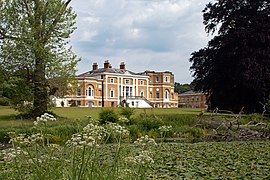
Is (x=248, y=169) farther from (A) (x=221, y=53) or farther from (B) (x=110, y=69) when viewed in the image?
(B) (x=110, y=69)

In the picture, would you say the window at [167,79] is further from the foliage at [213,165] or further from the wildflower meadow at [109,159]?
the foliage at [213,165]

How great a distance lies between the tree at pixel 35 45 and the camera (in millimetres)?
19594

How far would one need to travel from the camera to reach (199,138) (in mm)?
15523

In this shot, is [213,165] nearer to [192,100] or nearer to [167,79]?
[167,79]

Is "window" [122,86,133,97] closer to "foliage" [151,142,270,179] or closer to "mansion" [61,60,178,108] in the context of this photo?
"mansion" [61,60,178,108]

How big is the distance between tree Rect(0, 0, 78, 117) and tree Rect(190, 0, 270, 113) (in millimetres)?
8724

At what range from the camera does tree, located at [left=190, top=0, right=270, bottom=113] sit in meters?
21.8

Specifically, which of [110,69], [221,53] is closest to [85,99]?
[110,69]

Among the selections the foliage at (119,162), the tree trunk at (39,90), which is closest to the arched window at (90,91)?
the tree trunk at (39,90)

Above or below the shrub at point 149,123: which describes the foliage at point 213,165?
below

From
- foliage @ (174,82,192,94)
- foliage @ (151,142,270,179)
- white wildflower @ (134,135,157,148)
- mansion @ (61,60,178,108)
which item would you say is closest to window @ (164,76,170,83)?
mansion @ (61,60,178,108)

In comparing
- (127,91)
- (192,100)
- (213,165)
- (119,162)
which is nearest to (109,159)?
(213,165)

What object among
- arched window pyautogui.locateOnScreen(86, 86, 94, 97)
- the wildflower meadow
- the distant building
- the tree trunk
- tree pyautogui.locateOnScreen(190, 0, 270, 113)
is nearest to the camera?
the wildflower meadow

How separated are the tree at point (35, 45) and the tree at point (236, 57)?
8.72 m
